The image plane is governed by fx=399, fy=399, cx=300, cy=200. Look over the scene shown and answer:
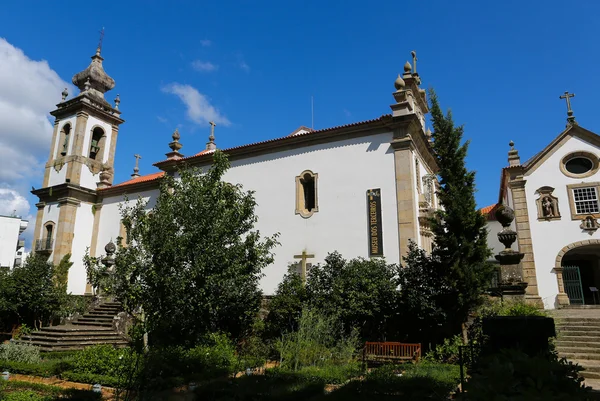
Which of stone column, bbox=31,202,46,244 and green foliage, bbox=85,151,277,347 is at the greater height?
stone column, bbox=31,202,46,244

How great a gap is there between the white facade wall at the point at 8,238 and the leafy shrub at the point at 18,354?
4080cm

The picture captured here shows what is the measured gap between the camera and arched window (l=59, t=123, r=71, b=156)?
26.8 metres

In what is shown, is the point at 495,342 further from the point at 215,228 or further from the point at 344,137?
the point at 344,137

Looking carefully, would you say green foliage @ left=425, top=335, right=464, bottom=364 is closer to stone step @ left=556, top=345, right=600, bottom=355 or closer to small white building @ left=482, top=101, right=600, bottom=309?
stone step @ left=556, top=345, right=600, bottom=355

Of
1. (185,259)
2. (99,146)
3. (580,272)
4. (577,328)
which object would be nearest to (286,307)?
(185,259)

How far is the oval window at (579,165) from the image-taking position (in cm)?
2064

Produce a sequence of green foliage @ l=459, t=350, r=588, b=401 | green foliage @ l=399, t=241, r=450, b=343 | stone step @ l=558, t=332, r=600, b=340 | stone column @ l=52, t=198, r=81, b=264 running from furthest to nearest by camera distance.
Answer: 1. stone column @ l=52, t=198, r=81, b=264
2. green foliage @ l=399, t=241, r=450, b=343
3. stone step @ l=558, t=332, r=600, b=340
4. green foliage @ l=459, t=350, r=588, b=401

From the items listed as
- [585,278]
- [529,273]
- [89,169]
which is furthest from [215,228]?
[585,278]

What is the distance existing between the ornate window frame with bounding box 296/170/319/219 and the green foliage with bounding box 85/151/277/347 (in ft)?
13.9

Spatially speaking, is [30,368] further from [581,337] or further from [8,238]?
[8,238]

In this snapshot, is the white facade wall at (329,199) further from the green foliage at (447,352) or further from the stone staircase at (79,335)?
the stone staircase at (79,335)

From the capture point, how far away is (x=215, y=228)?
1084cm

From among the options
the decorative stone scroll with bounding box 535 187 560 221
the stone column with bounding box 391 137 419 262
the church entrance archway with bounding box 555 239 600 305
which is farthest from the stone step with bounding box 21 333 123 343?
the decorative stone scroll with bounding box 535 187 560 221

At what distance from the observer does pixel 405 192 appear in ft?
49.3
